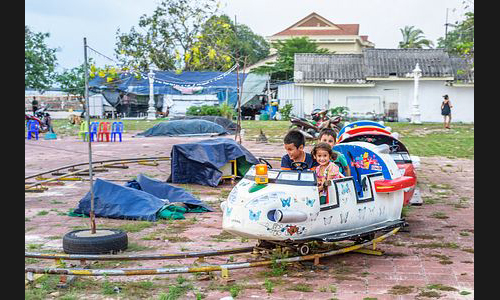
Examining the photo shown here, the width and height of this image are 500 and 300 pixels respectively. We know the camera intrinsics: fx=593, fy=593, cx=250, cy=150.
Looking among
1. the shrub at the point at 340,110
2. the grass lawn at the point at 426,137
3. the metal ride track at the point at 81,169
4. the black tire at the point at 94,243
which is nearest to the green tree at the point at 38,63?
the grass lawn at the point at 426,137

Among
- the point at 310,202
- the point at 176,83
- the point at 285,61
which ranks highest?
the point at 285,61

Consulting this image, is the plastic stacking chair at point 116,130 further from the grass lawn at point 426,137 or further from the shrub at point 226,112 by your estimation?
the shrub at point 226,112

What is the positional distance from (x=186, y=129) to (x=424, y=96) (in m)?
15.2

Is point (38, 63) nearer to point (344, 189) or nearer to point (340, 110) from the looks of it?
point (340, 110)

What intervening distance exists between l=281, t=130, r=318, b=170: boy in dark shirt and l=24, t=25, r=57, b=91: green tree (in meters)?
41.6

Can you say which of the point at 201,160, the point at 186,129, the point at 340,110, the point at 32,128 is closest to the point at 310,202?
the point at 201,160

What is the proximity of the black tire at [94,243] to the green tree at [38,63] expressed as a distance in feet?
134

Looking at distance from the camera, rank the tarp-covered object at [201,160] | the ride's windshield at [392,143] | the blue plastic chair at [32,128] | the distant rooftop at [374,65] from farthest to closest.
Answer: the distant rooftop at [374,65], the blue plastic chair at [32,128], the tarp-covered object at [201,160], the ride's windshield at [392,143]

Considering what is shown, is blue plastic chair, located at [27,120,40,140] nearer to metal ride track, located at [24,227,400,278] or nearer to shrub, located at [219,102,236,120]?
shrub, located at [219,102,236,120]

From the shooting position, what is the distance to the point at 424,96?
3353cm

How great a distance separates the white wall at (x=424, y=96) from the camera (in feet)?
109

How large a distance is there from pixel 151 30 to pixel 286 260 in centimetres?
4229
